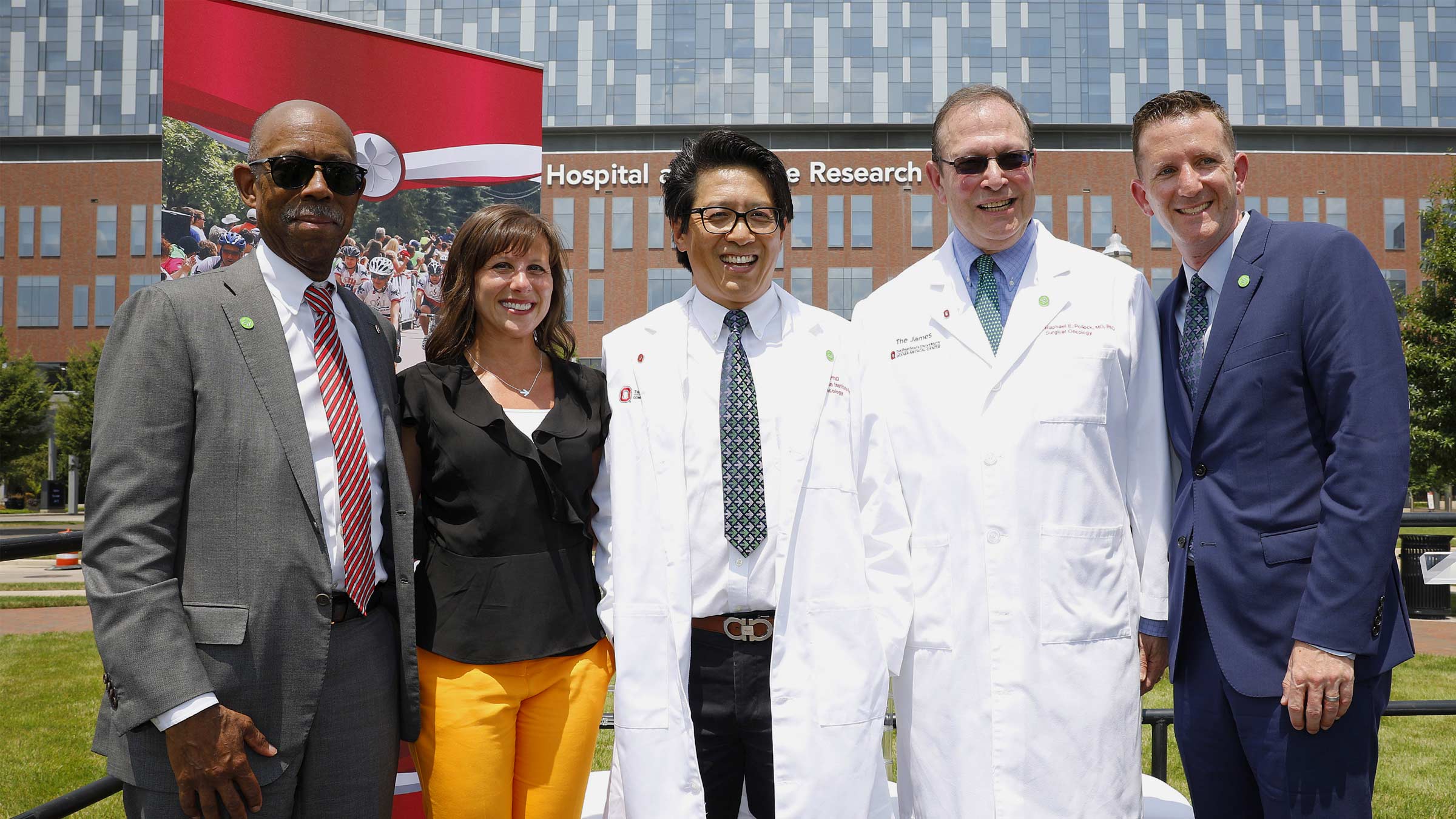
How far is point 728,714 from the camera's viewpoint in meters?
3.00

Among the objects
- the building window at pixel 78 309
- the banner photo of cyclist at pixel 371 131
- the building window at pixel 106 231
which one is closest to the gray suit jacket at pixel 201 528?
the banner photo of cyclist at pixel 371 131

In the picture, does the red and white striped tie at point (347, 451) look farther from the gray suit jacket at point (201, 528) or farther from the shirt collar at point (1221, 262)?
the shirt collar at point (1221, 262)

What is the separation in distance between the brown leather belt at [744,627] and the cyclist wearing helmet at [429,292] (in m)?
2.63

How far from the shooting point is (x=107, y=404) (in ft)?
8.02

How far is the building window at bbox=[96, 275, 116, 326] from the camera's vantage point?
174ft

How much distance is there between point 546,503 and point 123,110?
6180 cm

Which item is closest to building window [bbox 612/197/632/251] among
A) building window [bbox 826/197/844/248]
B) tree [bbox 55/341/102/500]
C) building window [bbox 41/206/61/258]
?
building window [bbox 826/197/844/248]

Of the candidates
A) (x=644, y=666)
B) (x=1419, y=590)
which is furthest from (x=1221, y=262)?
(x=1419, y=590)

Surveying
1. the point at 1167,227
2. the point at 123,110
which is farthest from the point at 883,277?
the point at 1167,227

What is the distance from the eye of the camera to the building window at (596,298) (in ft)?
159

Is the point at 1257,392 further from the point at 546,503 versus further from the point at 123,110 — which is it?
the point at 123,110

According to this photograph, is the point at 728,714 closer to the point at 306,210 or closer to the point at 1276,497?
the point at 1276,497

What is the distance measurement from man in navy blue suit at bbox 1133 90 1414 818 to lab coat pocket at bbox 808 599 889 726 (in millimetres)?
947

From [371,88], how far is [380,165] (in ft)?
1.19
